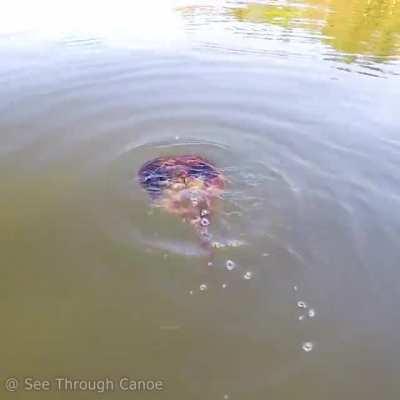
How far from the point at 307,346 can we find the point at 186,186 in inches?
87.4

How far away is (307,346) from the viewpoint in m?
3.53

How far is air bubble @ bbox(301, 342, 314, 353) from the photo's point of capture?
3.51 m

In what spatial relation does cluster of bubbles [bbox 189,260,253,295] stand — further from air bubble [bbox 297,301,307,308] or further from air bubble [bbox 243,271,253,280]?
air bubble [bbox 297,301,307,308]

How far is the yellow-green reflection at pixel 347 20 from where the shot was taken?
10148 mm

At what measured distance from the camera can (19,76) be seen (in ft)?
25.6

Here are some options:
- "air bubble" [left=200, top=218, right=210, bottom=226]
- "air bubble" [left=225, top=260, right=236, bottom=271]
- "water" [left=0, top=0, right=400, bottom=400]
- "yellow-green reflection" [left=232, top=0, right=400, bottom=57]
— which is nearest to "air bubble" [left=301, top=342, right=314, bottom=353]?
"water" [left=0, top=0, right=400, bottom=400]

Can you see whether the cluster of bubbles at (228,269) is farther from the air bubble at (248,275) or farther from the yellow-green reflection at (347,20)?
the yellow-green reflection at (347,20)

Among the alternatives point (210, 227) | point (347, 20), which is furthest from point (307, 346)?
point (347, 20)

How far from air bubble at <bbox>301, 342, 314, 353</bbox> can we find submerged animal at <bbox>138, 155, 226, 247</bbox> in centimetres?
126

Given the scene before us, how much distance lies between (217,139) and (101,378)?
143 inches

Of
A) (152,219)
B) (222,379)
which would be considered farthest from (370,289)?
(152,219)

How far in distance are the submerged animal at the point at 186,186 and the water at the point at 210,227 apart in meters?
0.12

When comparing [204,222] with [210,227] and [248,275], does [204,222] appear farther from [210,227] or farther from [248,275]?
[248,275]

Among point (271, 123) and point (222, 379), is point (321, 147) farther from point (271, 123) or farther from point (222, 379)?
point (222, 379)
